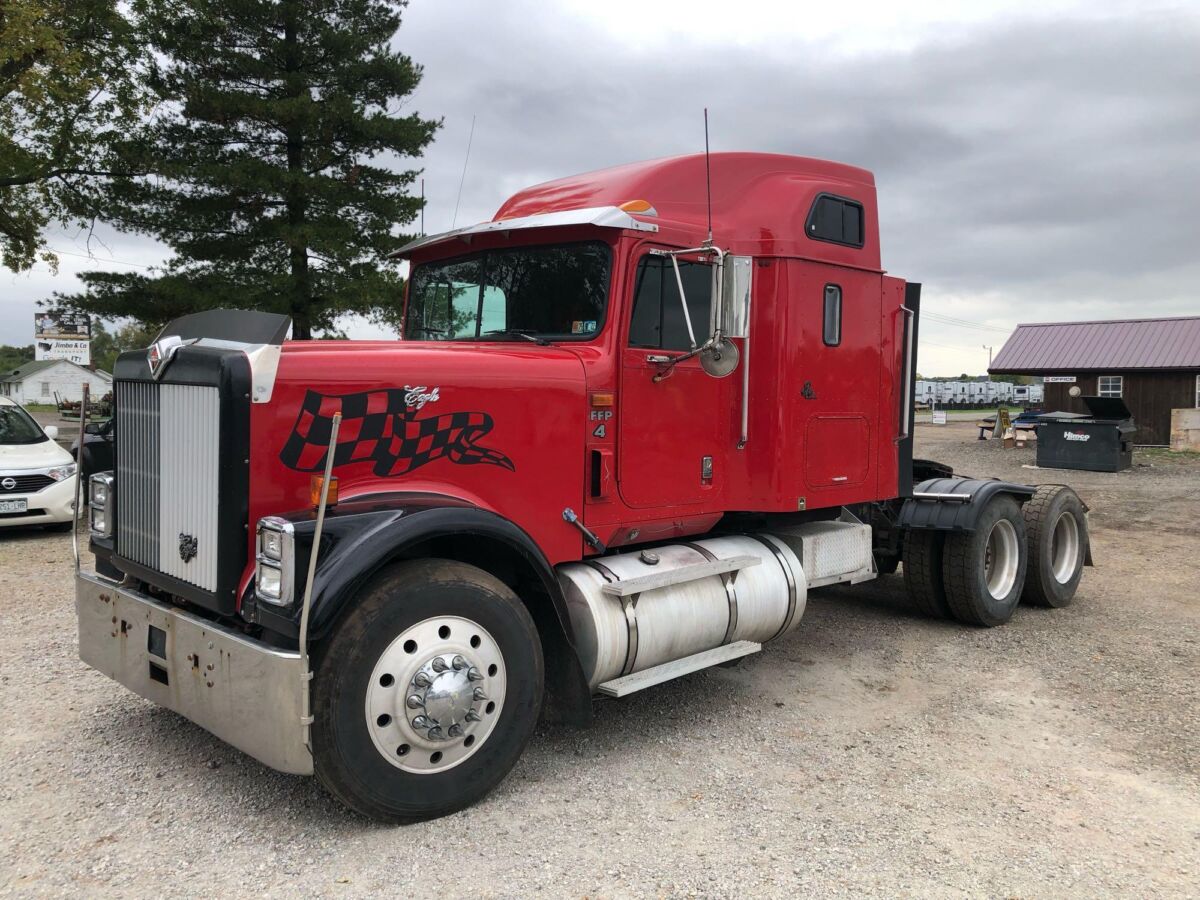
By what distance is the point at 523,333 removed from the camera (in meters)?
4.88

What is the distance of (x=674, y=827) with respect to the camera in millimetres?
3688

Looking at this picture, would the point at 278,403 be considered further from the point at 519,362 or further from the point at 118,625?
the point at 118,625

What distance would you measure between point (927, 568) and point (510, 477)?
415cm

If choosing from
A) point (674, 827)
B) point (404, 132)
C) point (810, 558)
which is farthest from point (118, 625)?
point (404, 132)

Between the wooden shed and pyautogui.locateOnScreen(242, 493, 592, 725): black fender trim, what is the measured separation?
29185 mm

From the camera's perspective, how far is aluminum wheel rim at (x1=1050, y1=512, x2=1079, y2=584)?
7.85 m

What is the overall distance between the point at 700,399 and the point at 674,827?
2.34m

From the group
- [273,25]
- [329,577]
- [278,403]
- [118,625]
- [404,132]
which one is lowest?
[118,625]

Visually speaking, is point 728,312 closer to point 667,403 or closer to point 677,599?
point 667,403

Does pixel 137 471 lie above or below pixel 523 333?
below

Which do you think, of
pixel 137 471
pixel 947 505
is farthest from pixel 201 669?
pixel 947 505

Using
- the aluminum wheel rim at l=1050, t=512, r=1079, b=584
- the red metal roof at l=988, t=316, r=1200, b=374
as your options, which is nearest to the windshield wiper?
the aluminum wheel rim at l=1050, t=512, r=1079, b=584

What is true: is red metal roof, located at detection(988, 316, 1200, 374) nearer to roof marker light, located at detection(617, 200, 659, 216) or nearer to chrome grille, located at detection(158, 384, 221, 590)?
roof marker light, located at detection(617, 200, 659, 216)

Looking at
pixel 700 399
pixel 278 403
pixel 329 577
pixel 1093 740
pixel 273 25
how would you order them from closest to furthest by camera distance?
pixel 329 577, pixel 278 403, pixel 1093 740, pixel 700 399, pixel 273 25
